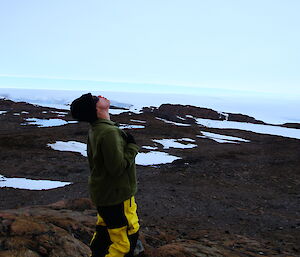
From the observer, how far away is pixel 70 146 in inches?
790

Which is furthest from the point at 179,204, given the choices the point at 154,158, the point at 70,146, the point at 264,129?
the point at 264,129

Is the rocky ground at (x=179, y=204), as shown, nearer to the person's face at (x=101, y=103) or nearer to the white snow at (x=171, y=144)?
the white snow at (x=171, y=144)

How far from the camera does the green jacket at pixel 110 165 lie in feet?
9.60

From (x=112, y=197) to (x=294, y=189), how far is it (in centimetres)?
1210

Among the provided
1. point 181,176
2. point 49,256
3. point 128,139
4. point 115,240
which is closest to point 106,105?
point 128,139

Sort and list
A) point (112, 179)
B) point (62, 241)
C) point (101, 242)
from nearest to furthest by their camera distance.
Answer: point (112, 179) → point (101, 242) → point (62, 241)

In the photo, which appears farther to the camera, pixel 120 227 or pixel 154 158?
pixel 154 158

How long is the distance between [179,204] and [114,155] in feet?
24.8

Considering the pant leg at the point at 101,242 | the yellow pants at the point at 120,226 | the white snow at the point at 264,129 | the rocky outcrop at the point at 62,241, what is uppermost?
the yellow pants at the point at 120,226

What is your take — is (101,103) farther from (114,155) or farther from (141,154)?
(141,154)

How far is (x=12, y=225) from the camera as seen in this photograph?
4309 mm

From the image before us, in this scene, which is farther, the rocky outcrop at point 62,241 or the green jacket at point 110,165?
the rocky outcrop at point 62,241

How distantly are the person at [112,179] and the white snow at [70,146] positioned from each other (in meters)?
15.8

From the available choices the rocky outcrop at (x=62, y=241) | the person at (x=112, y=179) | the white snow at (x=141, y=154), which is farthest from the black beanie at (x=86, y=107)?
the white snow at (x=141, y=154)
